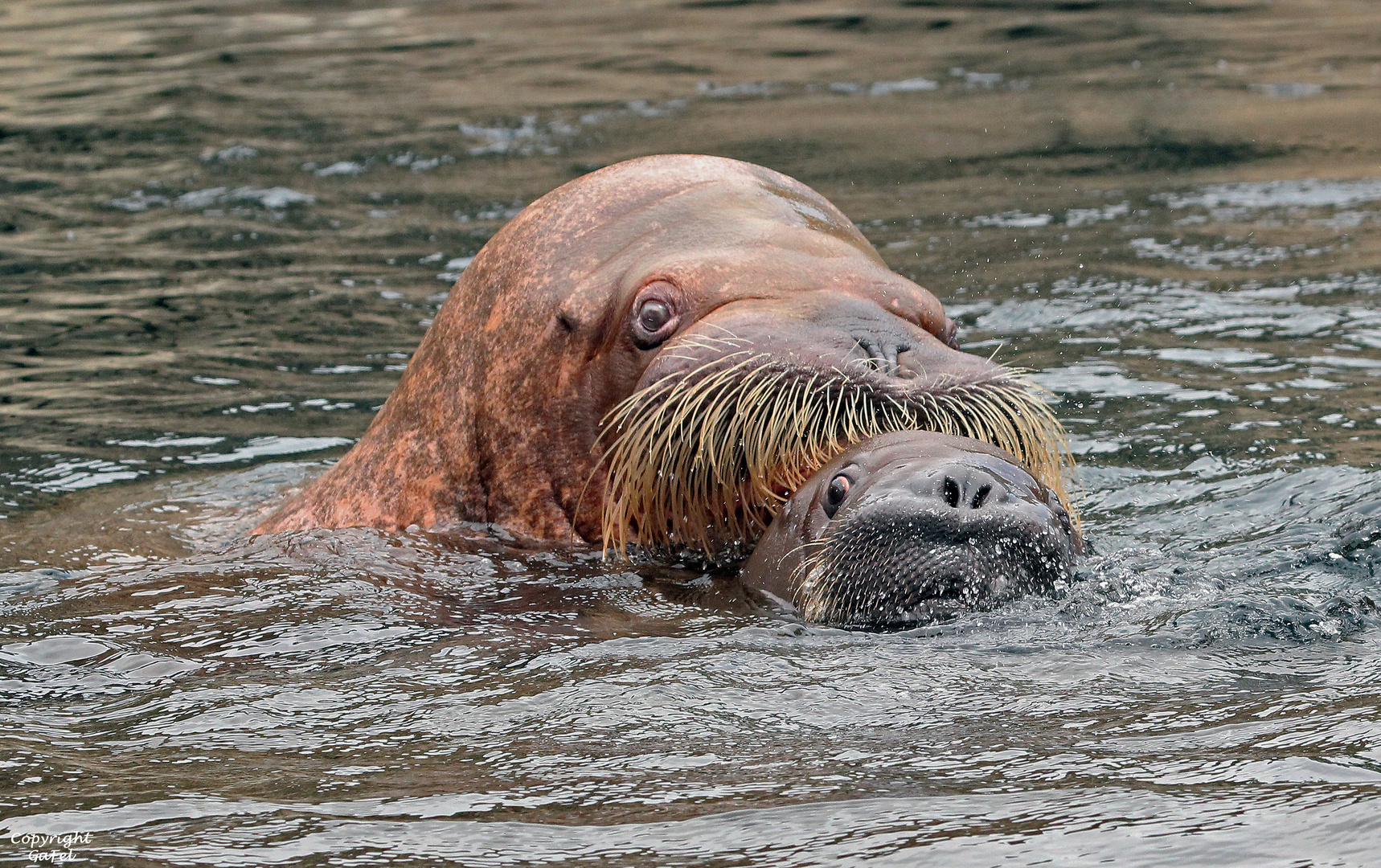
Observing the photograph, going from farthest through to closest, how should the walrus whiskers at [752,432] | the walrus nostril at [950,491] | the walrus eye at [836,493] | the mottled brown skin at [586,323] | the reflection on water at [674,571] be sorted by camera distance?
the mottled brown skin at [586,323]
the walrus whiskers at [752,432]
the walrus eye at [836,493]
the walrus nostril at [950,491]
the reflection on water at [674,571]

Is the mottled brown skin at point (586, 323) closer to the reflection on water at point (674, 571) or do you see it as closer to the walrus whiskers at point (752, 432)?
the walrus whiskers at point (752, 432)

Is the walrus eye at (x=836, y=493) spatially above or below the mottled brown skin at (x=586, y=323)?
below

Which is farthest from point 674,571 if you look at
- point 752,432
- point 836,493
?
point 836,493

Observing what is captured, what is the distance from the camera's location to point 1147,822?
350cm

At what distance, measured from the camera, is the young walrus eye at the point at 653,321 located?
18.6ft

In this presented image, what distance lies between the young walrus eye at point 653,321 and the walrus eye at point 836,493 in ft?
2.72

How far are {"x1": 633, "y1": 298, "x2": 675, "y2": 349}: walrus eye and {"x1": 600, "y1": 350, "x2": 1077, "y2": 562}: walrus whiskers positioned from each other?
23 centimetres

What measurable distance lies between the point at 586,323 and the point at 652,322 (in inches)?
11.0

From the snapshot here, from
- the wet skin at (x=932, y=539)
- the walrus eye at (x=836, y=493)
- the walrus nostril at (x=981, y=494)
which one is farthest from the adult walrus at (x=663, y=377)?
the walrus nostril at (x=981, y=494)

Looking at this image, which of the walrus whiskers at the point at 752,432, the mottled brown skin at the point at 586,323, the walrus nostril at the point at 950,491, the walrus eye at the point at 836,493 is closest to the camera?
the walrus nostril at the point at 950,491

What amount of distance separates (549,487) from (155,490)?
2.79 meters

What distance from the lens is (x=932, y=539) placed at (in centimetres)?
485

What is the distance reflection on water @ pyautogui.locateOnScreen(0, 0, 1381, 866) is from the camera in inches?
148

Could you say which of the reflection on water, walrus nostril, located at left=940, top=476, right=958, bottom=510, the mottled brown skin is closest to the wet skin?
walrus nostril, located at left=940, top=476, right=958, bottom=510
